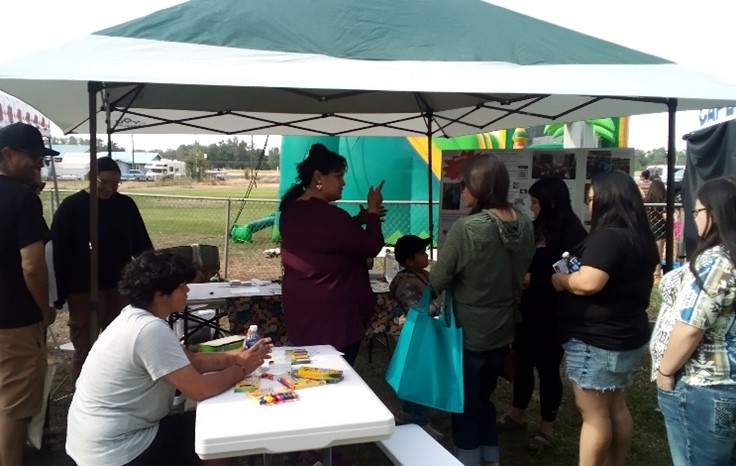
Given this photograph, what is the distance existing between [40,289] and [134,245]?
4.44 feet

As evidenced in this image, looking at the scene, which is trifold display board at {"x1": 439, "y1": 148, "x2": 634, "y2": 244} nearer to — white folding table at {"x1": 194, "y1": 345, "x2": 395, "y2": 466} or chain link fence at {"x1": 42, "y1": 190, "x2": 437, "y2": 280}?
white folding table at {"x1": 194, "y1": 345, "x2": 395, "y2": 466}

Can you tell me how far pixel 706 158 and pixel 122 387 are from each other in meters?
8.84

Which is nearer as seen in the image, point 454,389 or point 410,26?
point 454,389

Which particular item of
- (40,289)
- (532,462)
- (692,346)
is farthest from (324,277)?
(532,462)

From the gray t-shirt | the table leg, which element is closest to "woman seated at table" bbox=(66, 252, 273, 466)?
the gray t-shirt

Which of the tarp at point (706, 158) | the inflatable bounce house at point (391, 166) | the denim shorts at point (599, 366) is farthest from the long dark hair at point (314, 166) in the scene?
the inflatable bounce house at point (391, 166)

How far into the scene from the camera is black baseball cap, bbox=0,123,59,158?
9.01 feet

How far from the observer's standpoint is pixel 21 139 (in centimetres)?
278

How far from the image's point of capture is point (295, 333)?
2.80 metres

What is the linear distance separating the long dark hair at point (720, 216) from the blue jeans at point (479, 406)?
1.02 meters

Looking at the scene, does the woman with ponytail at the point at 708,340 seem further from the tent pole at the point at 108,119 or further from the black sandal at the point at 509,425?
the tent pole at the point at 108,119

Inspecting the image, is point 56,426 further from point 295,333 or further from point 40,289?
point 295,333

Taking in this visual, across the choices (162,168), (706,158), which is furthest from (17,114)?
(162,168)

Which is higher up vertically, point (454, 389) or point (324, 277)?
point (324, 277)
